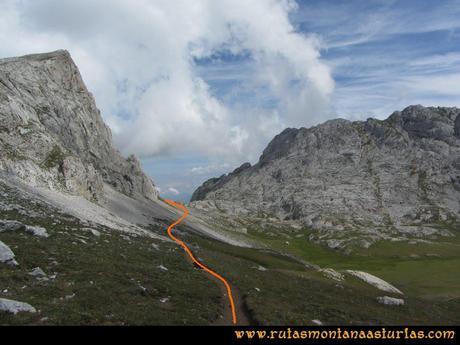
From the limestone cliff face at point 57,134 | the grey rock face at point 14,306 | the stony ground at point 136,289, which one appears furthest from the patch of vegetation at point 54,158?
the grey rock face at point 14,306

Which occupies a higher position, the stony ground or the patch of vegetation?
the patch of vegetation

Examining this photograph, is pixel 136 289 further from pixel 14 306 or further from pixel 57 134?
pixel 57 134

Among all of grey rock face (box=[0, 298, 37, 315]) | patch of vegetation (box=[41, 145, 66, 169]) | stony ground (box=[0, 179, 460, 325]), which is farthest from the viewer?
patch of vegetation (box=[41, 145, 66, 169])

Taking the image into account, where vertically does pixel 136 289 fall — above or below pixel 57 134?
below

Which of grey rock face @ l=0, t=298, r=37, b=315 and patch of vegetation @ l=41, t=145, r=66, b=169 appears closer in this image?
grey rock face @ l=0, t=298, r=37, b=315

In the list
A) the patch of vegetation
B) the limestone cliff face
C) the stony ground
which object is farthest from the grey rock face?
the patch of vegetation

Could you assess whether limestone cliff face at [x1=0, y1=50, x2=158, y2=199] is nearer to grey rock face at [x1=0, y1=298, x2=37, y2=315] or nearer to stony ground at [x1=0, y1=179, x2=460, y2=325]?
stony ground at [x1=0, y1=179, x2=460, y2=325]

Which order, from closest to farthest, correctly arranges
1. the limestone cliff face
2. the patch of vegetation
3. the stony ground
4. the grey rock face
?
1. the grey rock face
2. the stony ground
3. the limestone cliff face
4. the patch of vegetation

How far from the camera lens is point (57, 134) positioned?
11606cm


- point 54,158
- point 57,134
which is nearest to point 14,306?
point 54,158

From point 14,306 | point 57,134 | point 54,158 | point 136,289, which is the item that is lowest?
point 136,289

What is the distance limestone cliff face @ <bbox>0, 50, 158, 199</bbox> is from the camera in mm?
87213

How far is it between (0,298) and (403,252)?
16884 centimetres

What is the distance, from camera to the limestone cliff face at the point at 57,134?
87213 millimetres
